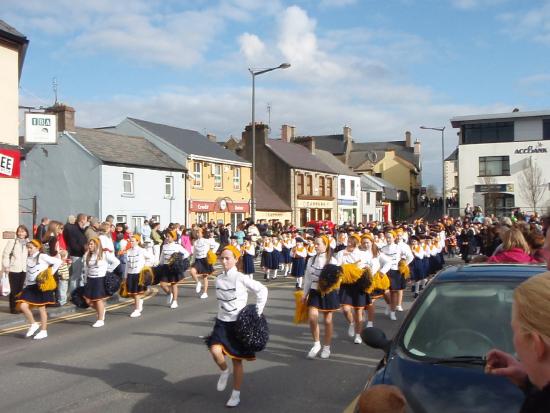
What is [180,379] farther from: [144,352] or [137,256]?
[137,256]

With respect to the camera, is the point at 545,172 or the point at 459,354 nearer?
the point at 459,354

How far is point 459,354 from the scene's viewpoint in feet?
13.4

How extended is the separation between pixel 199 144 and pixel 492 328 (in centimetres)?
3629

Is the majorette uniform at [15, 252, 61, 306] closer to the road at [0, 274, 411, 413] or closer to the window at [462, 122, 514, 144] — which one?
the road at [0, 274, 411, 413]

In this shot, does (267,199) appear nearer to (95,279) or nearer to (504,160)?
(504,160)

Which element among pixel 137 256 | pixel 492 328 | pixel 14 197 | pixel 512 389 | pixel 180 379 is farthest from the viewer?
pixel 14 197

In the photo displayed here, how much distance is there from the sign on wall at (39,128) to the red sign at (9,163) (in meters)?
1.82

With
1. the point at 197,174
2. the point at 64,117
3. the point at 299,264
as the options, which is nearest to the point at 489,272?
the point at 299,264

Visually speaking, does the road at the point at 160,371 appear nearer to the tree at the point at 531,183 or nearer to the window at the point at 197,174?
the window at the point at 197,174

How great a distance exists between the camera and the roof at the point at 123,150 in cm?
3048

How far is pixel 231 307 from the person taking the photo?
6.58m

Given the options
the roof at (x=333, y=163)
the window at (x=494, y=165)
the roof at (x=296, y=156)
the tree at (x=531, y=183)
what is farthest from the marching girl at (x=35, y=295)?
the window at (x=494, y=165)

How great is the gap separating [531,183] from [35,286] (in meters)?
46.8

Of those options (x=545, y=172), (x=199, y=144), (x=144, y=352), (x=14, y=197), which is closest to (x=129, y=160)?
(x=199, y=144)
